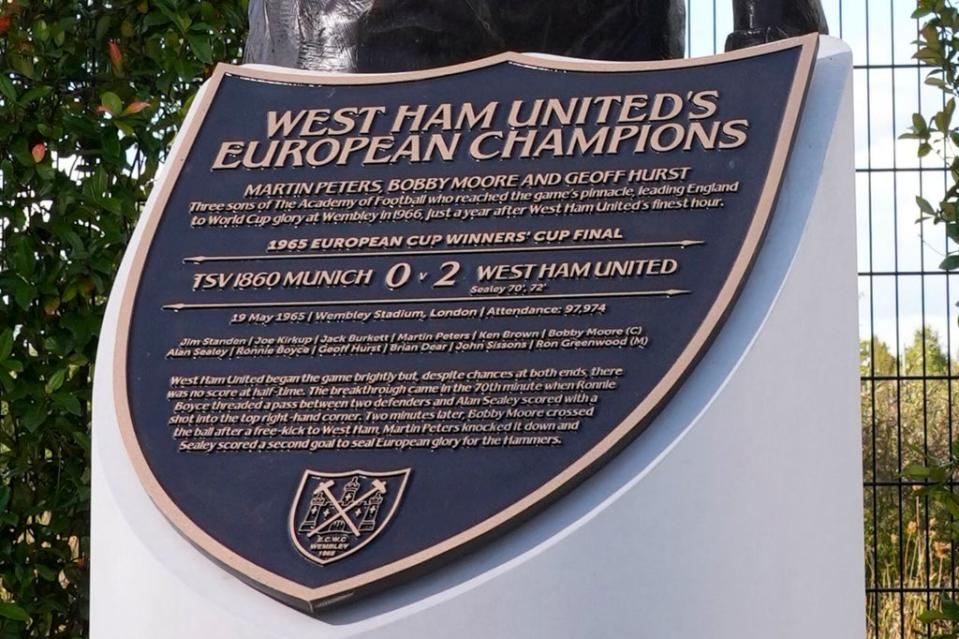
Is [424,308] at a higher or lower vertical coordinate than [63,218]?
lower

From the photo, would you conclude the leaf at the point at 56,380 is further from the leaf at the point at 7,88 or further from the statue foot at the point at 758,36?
the statue foot at the point at 758,36

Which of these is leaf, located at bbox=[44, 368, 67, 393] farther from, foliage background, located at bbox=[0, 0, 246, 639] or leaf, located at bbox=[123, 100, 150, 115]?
leaf, located at bbox=[123, 100, 150, 115]

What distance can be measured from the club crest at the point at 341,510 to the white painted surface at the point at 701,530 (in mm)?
120

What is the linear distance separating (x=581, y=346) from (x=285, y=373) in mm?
626

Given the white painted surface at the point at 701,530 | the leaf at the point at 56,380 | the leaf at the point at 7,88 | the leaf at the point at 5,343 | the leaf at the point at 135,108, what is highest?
the leaf at the point at 135,108

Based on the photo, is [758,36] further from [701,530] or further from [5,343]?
[5,343]

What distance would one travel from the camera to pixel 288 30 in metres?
4.13

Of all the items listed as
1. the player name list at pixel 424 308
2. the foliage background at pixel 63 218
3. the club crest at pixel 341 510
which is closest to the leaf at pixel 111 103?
the foliage background at pixel 63 218

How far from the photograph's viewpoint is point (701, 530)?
2928 millimetres

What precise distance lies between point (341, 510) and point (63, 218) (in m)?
2.56

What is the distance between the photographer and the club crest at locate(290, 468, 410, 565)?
9.76ft

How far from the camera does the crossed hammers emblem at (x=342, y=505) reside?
3.00m

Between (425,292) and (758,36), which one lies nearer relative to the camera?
(425,292)

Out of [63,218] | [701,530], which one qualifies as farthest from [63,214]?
[701,530]
